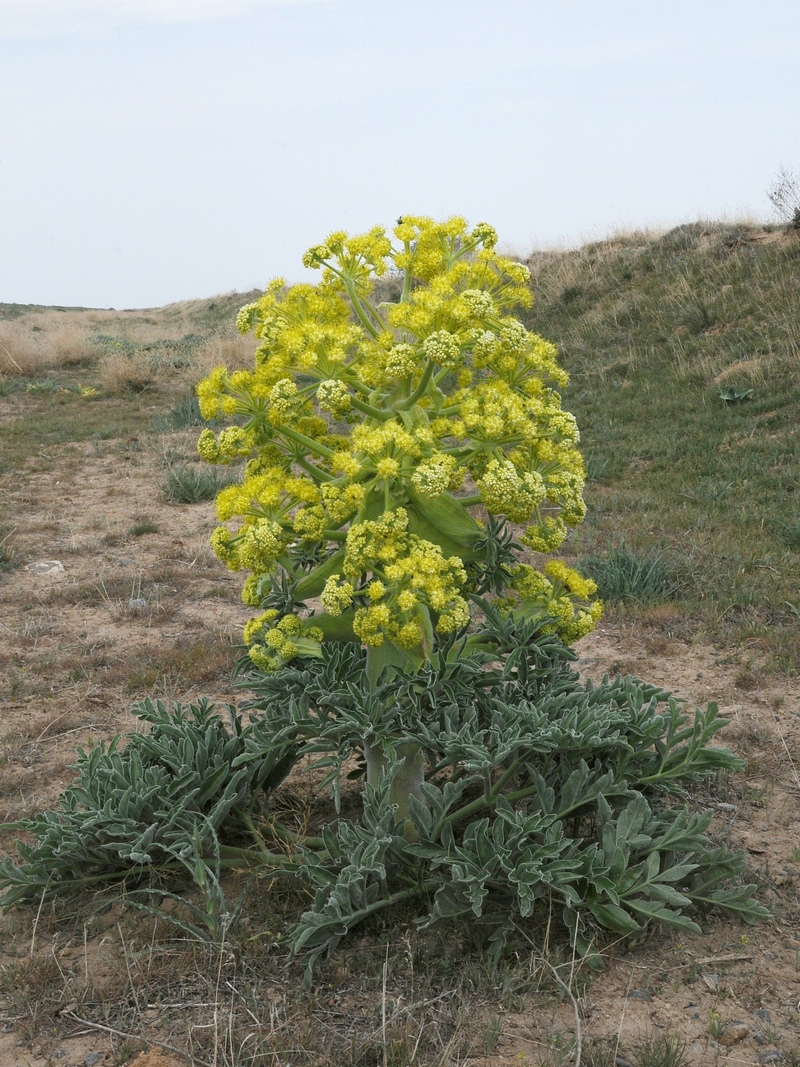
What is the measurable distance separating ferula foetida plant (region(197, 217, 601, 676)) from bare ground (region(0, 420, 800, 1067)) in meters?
1.02

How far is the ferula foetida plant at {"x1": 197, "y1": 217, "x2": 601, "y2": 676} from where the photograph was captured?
254 cm

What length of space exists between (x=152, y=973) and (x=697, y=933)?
5.23ft

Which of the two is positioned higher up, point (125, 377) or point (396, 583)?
point (125, 377)

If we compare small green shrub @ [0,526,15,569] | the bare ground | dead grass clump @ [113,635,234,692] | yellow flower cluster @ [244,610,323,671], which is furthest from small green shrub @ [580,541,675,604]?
small green shrub @ [0,526,15,569]

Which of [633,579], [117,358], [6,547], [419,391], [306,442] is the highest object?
[117,358]

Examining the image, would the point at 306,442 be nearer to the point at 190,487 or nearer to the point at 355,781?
the point at 355,781

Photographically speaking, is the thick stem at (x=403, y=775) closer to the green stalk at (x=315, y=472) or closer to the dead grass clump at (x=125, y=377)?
the green stalk at (x=315, y=472)

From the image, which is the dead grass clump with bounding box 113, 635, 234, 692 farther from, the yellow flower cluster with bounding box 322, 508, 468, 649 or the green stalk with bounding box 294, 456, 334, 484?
the yellow flower cluster with bounding box 322, 508, 468, 649

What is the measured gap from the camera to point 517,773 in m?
3.16

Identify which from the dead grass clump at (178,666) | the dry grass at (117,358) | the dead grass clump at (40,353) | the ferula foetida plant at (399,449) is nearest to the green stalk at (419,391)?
the ferula foetida plant at (399,449)

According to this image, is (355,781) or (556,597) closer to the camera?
(556,597)

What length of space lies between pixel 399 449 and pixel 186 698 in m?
2.60

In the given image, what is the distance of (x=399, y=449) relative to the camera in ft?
8.36

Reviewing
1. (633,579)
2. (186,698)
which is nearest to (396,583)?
(186,698)
